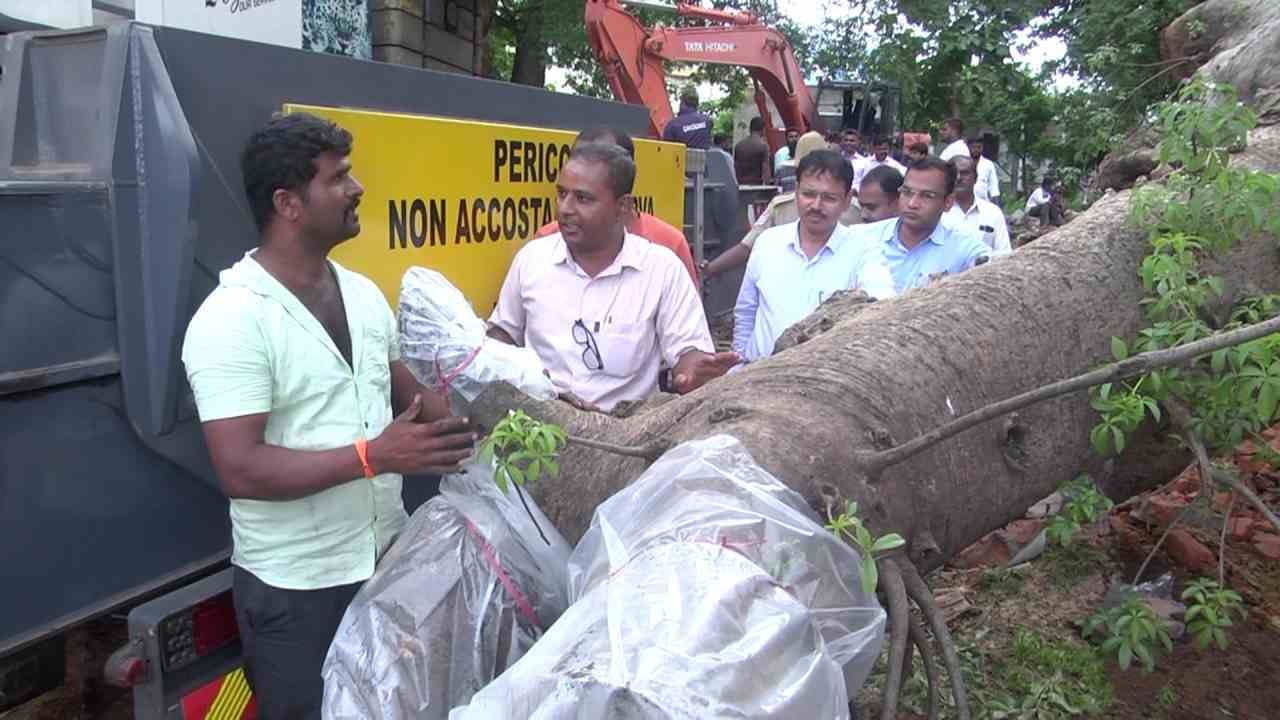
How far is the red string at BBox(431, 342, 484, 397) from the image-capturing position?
2.32 m

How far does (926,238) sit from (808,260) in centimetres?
83

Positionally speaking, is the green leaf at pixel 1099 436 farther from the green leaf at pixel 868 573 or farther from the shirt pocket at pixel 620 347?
the shirt pocket at pixel 620 347

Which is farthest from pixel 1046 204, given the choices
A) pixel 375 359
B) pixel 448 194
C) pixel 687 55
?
pixel 375 359

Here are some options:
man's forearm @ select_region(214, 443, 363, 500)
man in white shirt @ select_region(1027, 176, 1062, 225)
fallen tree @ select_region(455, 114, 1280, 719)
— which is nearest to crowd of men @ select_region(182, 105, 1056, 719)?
man's forearm @ select_region(214, 443, 363, 500)

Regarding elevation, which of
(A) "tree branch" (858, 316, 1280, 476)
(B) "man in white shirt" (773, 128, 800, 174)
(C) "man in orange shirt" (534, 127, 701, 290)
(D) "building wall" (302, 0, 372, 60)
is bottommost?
(A) "tree branch" (858, 316, 1280, 476)

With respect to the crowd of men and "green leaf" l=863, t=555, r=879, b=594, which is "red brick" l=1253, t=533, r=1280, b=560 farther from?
"green leaf" l=863, t=555, r=879, b=594

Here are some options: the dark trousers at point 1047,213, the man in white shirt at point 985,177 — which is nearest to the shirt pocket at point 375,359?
the man in white shirt at point 985,177

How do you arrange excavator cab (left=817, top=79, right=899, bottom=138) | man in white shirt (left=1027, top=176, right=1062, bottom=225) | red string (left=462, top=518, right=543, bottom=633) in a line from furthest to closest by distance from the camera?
excavator cab (left=817, top=79, right=899, bottom=138) < man in white shirt (left=1027, top=176, right=1062, bottom=225) < red string (left=462, top=518, right=543, bottom=633)

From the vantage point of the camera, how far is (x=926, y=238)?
15.2 ft

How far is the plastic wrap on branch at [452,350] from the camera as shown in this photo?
2324mm

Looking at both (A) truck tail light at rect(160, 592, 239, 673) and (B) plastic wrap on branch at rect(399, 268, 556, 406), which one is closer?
(A) truck tail light at rect(160, 592, 239, 673)

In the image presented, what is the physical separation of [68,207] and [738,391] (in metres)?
1.43

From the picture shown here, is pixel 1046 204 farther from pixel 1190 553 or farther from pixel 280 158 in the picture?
pixel 280 158

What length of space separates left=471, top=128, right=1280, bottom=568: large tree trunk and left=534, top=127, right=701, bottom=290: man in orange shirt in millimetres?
1082
